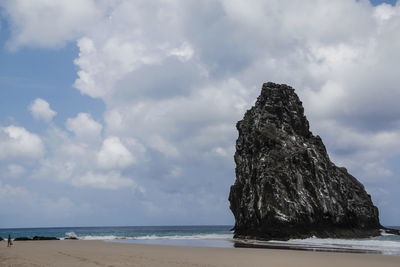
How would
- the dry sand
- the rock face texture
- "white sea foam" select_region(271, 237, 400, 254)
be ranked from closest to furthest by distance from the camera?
the dry sand → "white sea foam" select_region(271, 237, 400, 254) → the rock face texture

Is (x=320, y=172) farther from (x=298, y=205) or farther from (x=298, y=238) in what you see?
(x=298, y=238)

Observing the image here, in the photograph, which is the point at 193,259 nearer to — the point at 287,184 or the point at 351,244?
the point at 351,244

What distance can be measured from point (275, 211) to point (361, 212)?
23.7 metres

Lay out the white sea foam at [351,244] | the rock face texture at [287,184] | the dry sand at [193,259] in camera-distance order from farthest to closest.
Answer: the rock face texture at [287,184] → the white sea foam at [351,244] → the dry sand at [193,259]

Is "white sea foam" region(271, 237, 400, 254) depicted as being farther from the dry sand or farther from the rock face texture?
the dry sand

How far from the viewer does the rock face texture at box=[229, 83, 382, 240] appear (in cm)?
5278

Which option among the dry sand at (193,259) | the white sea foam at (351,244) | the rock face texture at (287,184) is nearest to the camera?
the dry sand at (193,259)

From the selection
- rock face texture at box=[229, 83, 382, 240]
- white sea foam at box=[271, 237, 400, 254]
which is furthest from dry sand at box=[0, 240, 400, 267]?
rock face texture at box=[229, 83, 382, 240]

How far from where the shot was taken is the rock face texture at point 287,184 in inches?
2078

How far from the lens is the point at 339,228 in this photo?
56.4 metres

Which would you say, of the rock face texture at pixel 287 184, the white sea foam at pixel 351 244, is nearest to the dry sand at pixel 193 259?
the white sea foam at pixel 351 244

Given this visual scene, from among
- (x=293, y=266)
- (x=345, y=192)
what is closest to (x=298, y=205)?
(x=345, y=192)

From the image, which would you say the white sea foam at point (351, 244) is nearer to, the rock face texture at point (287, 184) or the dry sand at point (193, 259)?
the rock face texture at point (287, 184)

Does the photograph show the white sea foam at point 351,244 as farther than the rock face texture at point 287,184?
No
